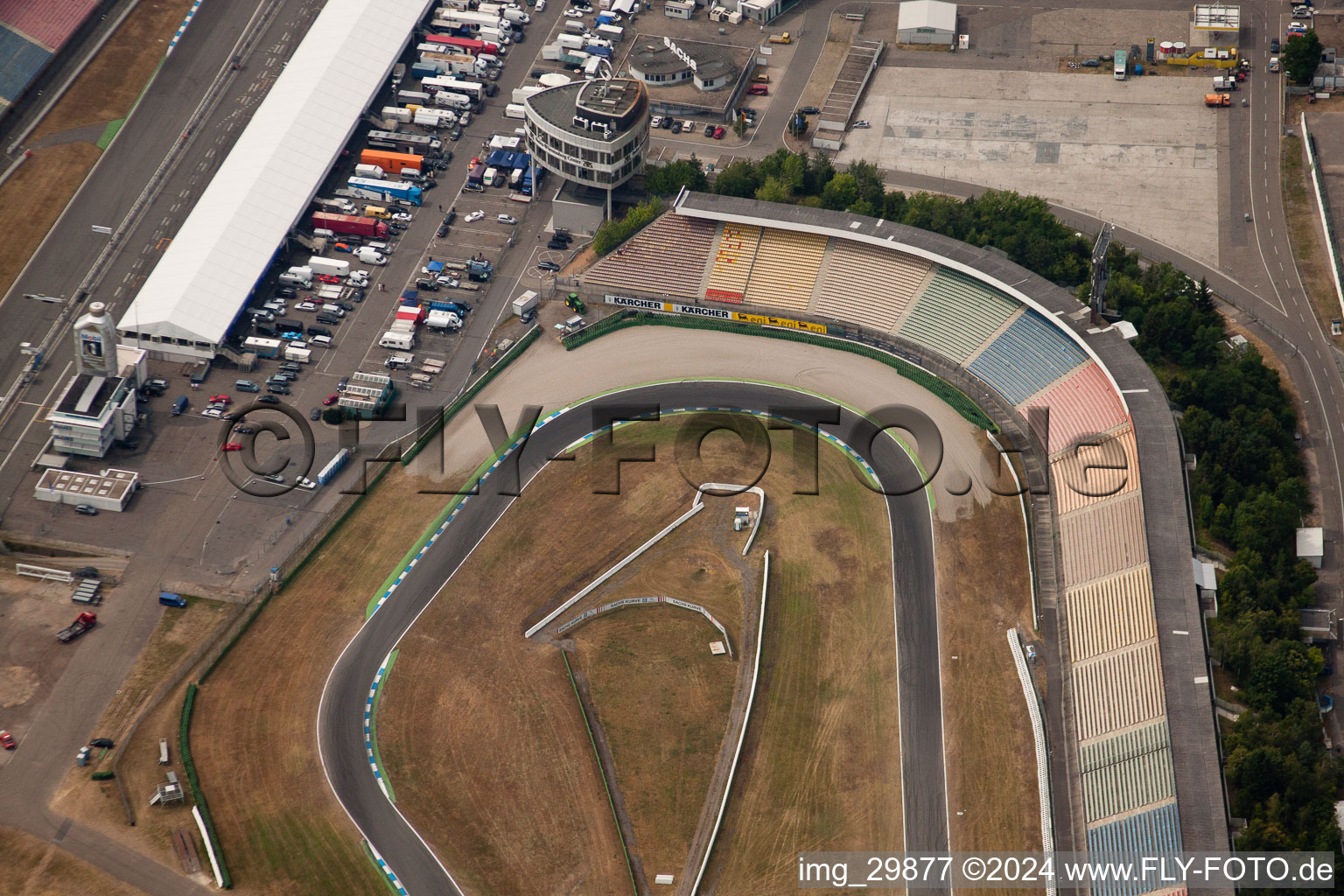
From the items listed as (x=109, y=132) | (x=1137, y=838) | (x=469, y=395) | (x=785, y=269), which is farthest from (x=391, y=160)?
(x=1137, y=838)

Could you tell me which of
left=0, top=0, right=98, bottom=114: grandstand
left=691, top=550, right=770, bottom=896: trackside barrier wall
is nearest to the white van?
left=691, top=550, right=770, bottom=896: trackside barrier wall

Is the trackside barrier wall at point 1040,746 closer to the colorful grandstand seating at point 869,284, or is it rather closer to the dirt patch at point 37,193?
the colorful grandstand seating at point 869,284

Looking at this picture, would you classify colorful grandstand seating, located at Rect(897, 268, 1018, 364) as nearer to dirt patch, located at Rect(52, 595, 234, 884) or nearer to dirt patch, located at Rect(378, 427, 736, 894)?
dirt patch, located at Rect(378, 427, 736, 894)

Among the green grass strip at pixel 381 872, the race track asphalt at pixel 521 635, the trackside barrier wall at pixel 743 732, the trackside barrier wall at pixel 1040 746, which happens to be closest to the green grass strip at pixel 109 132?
the race track asphalt at pixel 521 635

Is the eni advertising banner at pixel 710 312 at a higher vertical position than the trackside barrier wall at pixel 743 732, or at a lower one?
higher

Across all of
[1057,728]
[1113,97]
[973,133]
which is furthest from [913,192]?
[1057,728]
